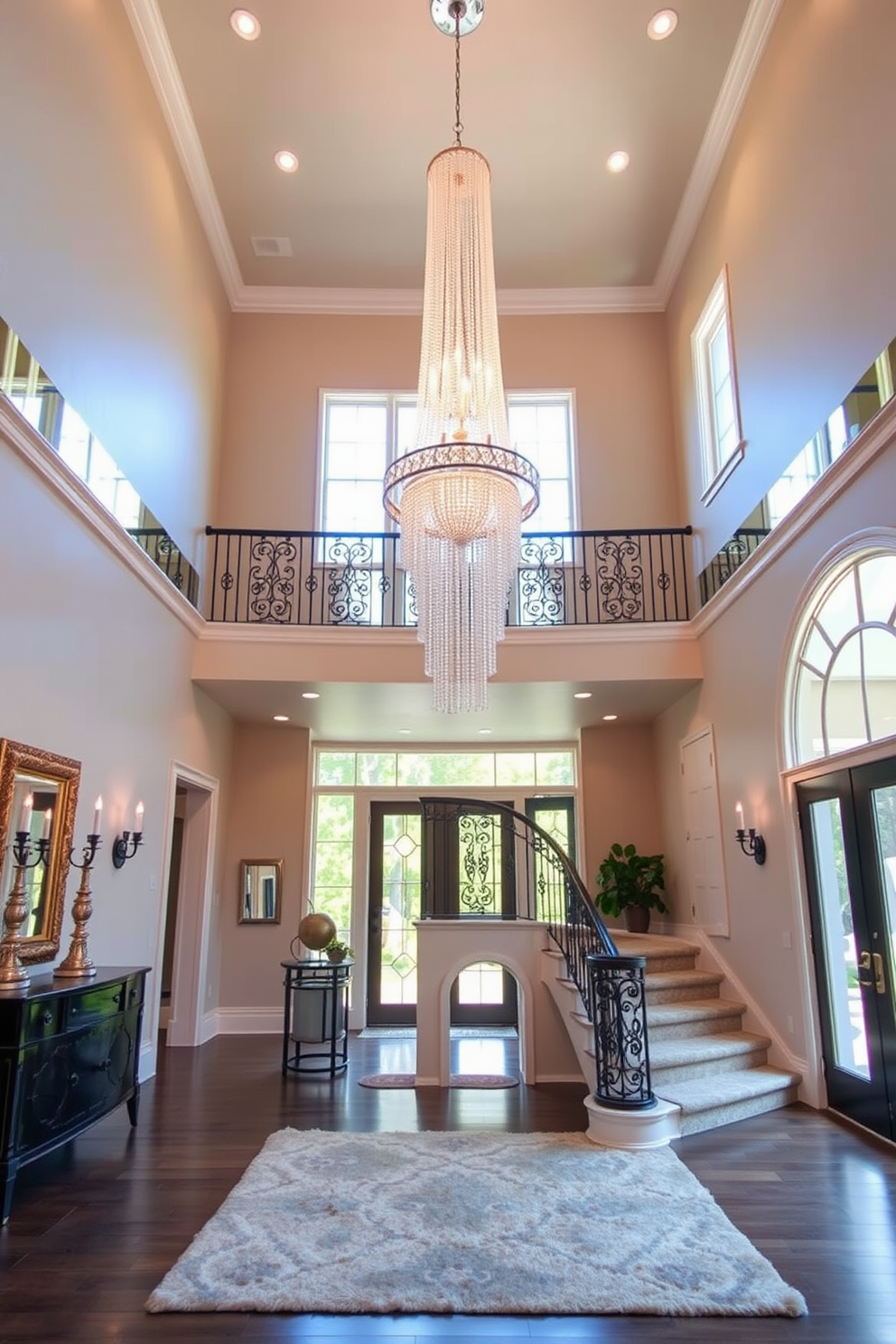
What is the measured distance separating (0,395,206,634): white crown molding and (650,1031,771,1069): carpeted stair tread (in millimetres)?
4633

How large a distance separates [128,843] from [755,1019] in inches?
180

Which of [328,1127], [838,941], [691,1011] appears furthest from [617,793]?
[328,1127]

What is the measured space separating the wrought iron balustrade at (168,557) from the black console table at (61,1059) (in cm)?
289

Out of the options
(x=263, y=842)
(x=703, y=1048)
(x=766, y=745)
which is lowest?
(x=703, y=1048)

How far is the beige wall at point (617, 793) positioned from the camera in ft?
29.0

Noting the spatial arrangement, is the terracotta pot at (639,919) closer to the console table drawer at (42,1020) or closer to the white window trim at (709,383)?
the white window trim at (709,383)

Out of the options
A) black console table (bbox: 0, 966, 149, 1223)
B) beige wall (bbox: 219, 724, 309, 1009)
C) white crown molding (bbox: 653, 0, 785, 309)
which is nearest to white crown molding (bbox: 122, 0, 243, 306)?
white crown molding (bbox: 653, 0, 785, 309)

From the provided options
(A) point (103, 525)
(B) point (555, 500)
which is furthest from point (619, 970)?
(B) point (555, 500)

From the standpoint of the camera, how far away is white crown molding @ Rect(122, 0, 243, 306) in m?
6.04

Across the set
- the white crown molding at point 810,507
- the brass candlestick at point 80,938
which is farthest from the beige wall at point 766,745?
the brass candlestick at point 80,938

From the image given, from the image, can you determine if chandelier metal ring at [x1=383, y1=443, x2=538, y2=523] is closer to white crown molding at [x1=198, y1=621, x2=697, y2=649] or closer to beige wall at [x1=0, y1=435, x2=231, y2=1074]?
beige wall at [x1=0, y1=435, x2=231, y2=1074]

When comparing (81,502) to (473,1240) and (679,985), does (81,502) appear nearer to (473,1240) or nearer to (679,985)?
(473,1240)

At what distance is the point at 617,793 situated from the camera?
29.4ft

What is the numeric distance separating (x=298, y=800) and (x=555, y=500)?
4.21m
